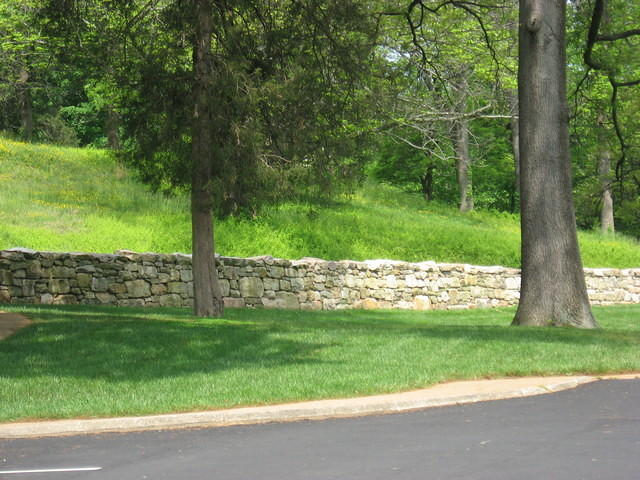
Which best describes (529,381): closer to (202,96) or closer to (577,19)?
(202,96)

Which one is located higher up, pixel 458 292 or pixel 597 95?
pixel 597 95

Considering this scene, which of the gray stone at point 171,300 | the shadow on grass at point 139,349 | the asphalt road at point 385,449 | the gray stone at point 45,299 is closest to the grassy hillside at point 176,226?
the gray stone at point 171,300

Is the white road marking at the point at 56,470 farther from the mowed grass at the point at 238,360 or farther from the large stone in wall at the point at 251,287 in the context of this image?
the large stone in wall at the point at 251,287

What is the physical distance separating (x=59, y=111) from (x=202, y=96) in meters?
34.3

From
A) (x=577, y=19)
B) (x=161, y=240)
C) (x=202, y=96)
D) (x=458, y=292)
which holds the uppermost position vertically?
(x=577, y=19)

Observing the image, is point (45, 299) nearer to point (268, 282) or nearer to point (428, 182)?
point (268, 282)

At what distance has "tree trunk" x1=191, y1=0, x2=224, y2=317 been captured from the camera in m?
17.2

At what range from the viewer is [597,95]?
3272 centimetres

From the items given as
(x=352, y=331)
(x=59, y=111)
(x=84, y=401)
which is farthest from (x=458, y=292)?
(x=59, y=111)

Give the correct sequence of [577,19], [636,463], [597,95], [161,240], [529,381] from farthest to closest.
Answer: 1. [597,95]
2. [161,240]
3. [577,19]
4. [529,381]
5. [636,463]

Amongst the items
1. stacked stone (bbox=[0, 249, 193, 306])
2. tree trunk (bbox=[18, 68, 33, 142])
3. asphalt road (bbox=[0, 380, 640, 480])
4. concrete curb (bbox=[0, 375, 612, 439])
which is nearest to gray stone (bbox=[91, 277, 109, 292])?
stacked stone (bbox=[0, 249, 193, 306])

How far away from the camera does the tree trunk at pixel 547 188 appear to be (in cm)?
1667

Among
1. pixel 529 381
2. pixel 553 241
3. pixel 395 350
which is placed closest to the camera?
pixel 529 381

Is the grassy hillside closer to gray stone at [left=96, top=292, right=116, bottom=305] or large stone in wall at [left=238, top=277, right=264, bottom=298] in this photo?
large stone in wall at [left=238, top=277, right=264, bottom=298]
